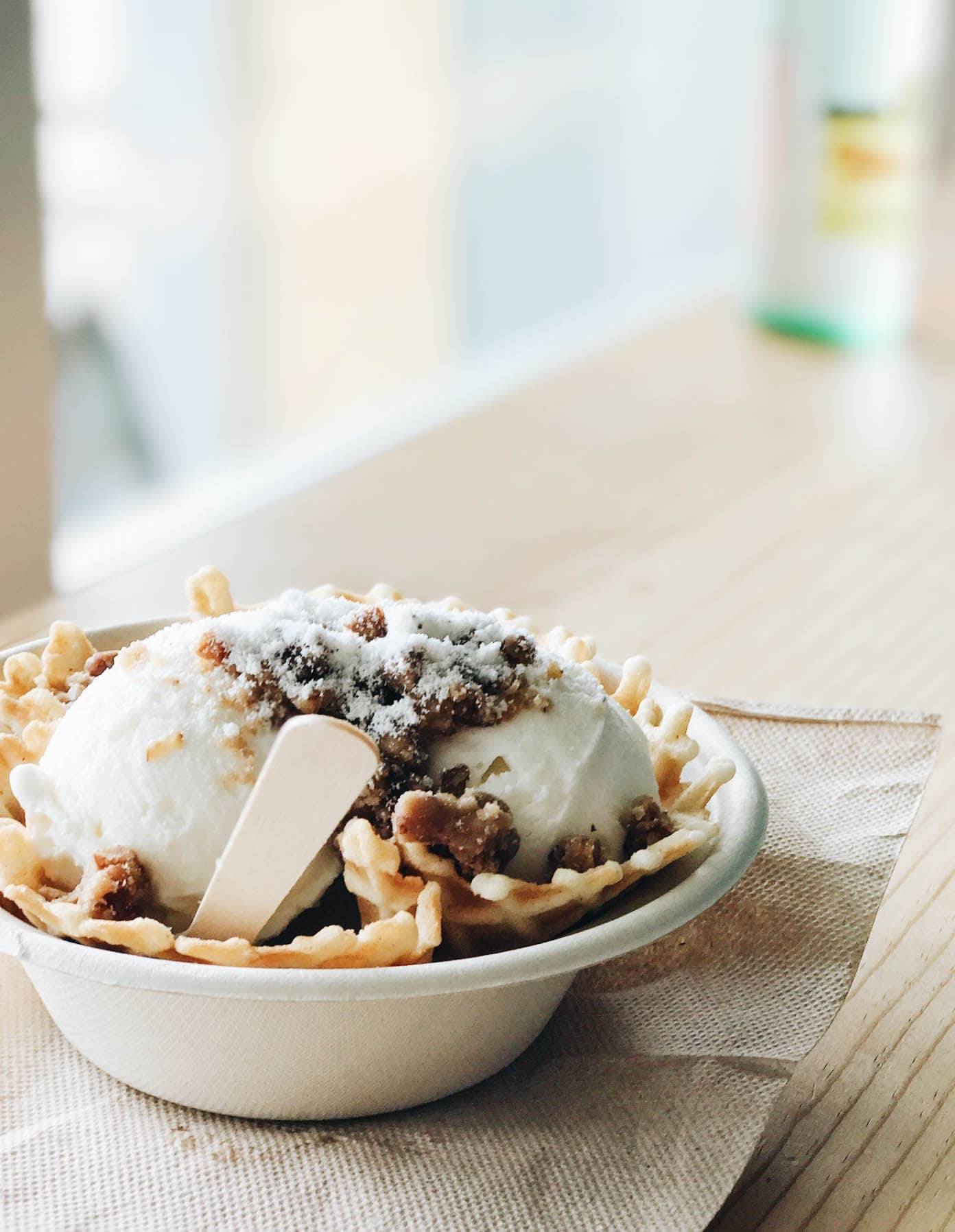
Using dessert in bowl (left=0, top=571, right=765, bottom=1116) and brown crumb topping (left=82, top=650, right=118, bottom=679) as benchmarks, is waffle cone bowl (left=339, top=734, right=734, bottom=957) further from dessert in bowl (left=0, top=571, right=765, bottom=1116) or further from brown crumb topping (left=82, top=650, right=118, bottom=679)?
brown crumb topping (left=82, top=650, right=118, bottom=679)

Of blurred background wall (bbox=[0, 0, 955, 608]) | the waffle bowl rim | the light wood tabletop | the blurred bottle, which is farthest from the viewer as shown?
blurred background wall (bbox=[0, 0, 955, 608])

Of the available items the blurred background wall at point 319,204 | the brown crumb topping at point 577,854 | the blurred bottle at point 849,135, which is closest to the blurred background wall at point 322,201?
the blurred background wall at point 319,204

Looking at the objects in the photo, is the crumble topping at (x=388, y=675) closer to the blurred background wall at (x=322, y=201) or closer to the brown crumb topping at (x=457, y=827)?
the brown crumb topping at (x=457, y=827)

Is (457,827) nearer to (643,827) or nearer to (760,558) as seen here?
(643,827)

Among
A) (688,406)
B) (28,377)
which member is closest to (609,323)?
(688,406)

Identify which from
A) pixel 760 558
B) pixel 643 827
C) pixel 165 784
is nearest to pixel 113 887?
pixel 165 784

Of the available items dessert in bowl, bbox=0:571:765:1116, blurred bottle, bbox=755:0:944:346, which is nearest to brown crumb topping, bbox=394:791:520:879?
dessert in bowl, bbox=0:571:765:1116
